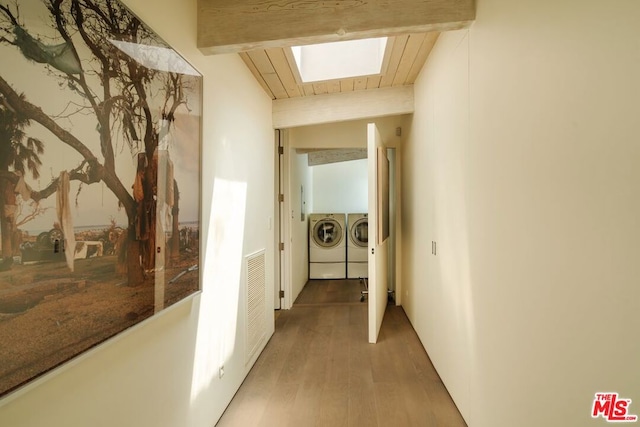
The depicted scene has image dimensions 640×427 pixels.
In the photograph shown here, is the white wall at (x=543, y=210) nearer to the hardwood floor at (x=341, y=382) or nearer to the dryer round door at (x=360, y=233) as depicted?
the hardwood floor at (x=341, y=382)

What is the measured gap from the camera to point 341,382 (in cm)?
231

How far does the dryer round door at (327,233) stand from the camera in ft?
19.0

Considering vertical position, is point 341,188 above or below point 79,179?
above

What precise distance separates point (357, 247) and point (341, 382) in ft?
11.9

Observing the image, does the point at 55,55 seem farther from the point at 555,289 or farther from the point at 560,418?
the point at 560,418

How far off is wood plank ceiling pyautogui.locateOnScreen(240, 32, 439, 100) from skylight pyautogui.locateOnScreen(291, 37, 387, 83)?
0.07 m

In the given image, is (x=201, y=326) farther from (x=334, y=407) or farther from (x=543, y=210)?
(x=543, y=210)

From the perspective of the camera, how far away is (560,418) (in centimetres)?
102

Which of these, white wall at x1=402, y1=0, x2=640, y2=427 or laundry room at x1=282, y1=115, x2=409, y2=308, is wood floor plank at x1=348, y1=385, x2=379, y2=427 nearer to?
white wall at x1=402, y1=0, x2=640, y2=427

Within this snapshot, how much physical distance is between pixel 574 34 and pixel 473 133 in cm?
75

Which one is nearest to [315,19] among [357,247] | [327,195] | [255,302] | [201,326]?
[201,326]

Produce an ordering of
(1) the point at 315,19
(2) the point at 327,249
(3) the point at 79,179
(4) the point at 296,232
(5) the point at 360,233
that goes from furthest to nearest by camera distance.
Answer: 1. (5) the point at 360,233
2. (2) the point at 327,249
3. (4) the point at 296,232
4. (1) the point at 315,19
5. (3) the point at 79,179

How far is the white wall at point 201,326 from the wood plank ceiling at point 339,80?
13cm

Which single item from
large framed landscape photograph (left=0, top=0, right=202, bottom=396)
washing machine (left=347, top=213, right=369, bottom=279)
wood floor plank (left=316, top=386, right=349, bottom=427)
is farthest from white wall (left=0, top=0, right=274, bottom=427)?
washing machine (left=347, top=213, right=369, bottom=279)
